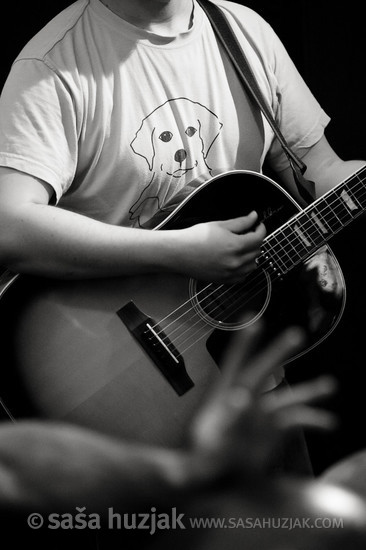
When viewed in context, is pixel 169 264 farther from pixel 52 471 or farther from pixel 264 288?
pixel 52 471

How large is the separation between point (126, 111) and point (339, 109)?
2.31ft

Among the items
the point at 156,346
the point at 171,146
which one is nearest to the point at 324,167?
the point at 171,146

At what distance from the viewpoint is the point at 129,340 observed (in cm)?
126

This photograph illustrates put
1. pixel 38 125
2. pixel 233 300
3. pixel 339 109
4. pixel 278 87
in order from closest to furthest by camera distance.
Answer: pixel 38 125 < pixel 233 300 < pixel 278 87 < pixel 339 109

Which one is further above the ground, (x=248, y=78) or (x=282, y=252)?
(x=248, y=78)

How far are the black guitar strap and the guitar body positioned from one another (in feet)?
0.48

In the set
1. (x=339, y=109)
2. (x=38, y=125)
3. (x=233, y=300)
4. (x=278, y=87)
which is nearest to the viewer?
(x=38, y=125)

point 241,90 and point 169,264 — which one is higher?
point 241,90

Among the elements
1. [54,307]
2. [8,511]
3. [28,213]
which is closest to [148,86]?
[28,213]

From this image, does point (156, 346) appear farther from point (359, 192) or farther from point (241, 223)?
point (359, 192)

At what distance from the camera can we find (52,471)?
1.92 ft

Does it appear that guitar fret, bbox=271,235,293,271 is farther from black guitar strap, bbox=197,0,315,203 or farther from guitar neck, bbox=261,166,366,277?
black guitar strap, bbox=197,0,315,203

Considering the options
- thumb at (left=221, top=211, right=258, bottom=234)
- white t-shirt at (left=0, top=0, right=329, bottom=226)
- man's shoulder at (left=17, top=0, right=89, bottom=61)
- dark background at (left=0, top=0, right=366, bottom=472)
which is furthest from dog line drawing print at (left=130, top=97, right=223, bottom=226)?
dark background at (left=0, top=0, right=366, bottom=472)

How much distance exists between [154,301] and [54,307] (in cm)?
17
